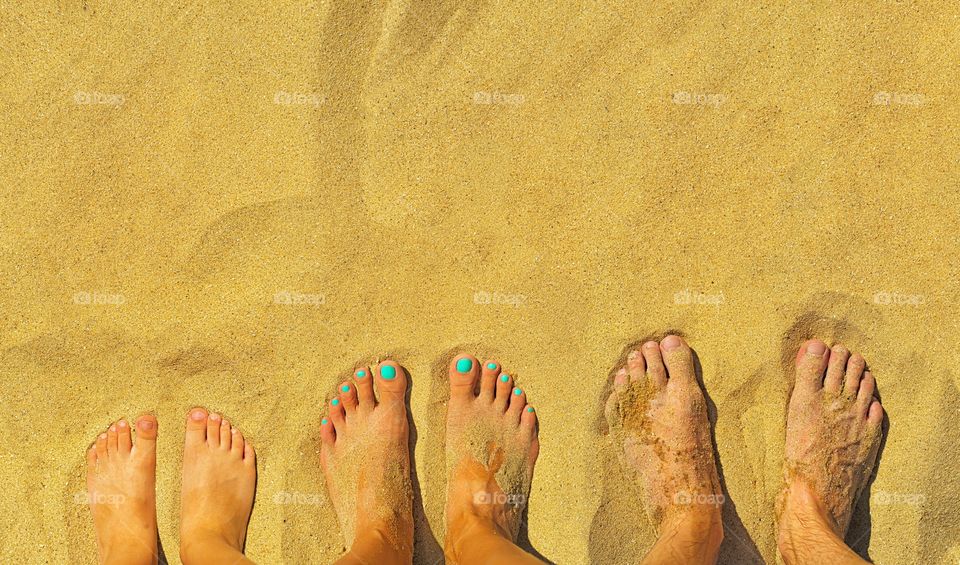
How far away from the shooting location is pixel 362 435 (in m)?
2.62

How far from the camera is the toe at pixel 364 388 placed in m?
2.62

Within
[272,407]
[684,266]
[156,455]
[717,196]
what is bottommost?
[156,455]

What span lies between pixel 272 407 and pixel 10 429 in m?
1.10

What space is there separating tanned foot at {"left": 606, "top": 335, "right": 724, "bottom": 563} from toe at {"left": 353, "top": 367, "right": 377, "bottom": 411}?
100 centimetres

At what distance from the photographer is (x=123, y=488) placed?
8.60 ft

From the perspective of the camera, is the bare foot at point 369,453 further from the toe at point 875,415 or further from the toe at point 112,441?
the toe at point 875,415

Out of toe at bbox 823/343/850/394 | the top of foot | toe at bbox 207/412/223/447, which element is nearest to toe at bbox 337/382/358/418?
toe at bbox 207/412/223/447

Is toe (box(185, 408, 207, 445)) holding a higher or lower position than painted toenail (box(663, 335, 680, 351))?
lower

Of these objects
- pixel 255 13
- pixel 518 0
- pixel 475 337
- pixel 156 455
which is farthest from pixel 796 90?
pixel 156 455

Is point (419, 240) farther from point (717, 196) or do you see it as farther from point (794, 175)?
point (794, 175)

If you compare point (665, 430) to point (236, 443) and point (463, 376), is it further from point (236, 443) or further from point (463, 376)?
point (236, 443)

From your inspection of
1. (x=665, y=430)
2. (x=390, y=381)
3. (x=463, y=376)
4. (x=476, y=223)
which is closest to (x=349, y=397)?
(x=390, y=381)

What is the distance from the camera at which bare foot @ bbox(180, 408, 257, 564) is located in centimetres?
255

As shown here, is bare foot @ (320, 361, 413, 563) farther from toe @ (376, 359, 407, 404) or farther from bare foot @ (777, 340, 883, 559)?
bare foot @ (777, 340, 883, 559)
